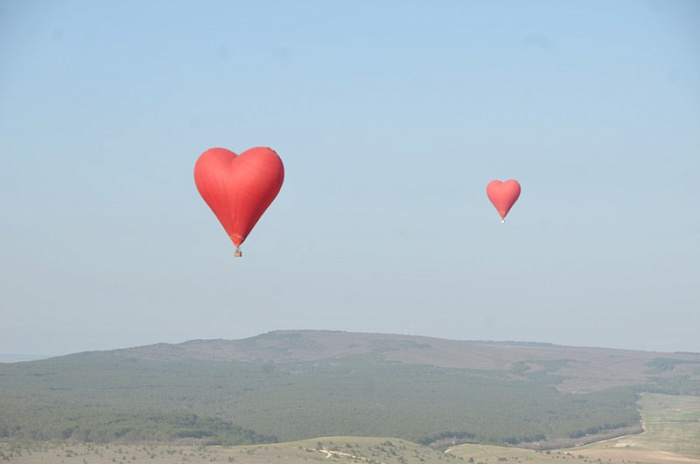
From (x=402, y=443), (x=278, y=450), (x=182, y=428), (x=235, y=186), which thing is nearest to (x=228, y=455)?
(x=278, y=450)

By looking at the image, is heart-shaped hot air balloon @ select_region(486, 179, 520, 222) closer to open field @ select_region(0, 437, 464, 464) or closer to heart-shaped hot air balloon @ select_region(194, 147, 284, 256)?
heart-shaped hot air balloon @ select_region(194, 147, 284, 256)

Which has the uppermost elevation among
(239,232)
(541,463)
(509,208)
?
(509,208)

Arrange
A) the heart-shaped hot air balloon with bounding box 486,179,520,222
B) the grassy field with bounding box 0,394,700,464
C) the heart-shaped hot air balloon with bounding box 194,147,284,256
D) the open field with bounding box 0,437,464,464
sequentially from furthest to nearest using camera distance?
the grassy field with bounding box 0,394,700,464 < the open field with bounding box 0,437,464,464 < the heart-shaped hot air balloon with bounding box 486,179,520,222 < the heart-shaped hot air balloon with bounding box 194,147,284,256

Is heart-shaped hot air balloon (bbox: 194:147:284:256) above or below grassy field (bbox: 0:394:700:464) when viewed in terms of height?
above

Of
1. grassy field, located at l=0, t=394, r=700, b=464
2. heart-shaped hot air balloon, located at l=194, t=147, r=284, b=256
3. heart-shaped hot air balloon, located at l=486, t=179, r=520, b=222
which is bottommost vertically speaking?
grassy field, located at l=0, t=394, r=700, b=464

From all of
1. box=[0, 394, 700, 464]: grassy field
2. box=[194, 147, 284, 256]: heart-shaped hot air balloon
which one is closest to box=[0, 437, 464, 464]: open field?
box=[0, 394, 700, 464]: grassy field

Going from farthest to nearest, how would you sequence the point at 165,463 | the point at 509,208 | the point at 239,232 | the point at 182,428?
the point at 182,428, the point at 165,463, the point at 509,208, the point at 239,232

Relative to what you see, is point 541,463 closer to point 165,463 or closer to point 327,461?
point 327,461

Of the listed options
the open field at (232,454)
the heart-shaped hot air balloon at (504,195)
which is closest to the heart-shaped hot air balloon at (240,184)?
the heart-shaped hot air balloon at (504,195)
